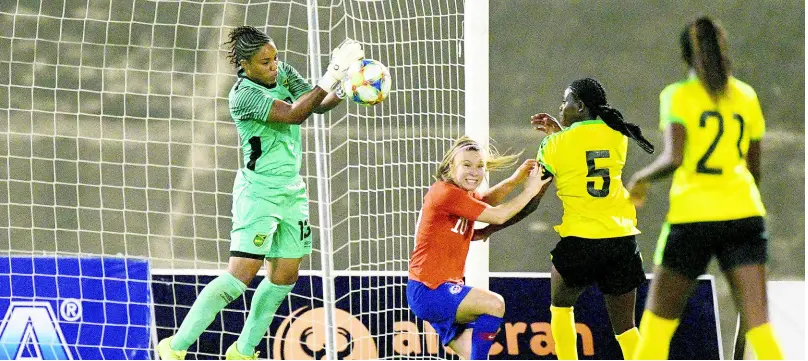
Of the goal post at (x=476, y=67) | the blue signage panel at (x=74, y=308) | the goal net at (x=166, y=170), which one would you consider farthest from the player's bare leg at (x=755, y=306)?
the blue signage panel at (x=74, y=308)

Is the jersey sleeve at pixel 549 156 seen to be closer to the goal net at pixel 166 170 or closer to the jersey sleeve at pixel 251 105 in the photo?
the jersey sleeve at pixel 251 105

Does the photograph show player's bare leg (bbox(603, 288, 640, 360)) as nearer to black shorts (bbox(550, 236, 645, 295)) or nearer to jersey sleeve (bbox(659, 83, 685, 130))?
black shorts (bbox(550, 236, 645, 295))

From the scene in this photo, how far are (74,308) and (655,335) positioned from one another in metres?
3.65

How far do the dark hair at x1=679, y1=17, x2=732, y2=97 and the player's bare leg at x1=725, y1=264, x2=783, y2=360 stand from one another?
618 mm

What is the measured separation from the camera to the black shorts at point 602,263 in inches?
194

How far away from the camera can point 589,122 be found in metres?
5.03

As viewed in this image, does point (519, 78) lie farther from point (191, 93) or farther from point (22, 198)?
point (22, 198)

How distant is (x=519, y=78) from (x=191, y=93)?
2052mm

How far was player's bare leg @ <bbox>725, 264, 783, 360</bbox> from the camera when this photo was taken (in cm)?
374

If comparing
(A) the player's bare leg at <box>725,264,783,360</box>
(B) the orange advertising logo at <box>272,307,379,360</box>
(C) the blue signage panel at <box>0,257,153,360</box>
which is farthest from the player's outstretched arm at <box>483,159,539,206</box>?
(C) the blue signage panel at <box>0,257,153,360</box>

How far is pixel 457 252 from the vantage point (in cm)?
478

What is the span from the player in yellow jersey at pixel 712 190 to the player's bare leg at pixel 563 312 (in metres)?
1.16

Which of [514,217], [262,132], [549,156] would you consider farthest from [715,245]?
[262,132]

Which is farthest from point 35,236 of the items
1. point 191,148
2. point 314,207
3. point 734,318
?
point 734,318
